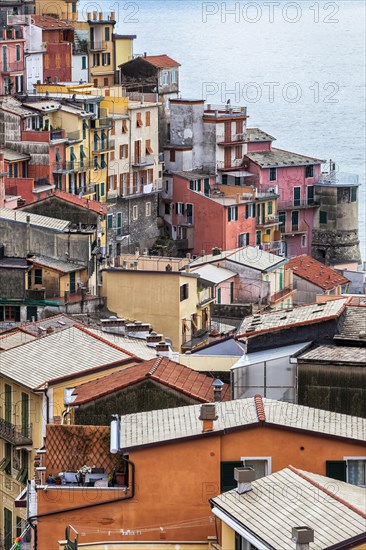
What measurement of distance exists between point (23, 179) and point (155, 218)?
10.9 metres

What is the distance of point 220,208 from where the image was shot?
62750mm

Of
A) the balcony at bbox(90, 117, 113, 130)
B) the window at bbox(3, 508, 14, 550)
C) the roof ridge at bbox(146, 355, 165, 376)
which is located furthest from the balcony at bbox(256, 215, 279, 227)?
the roof ridge at bbox(146, 355, 165, 376)

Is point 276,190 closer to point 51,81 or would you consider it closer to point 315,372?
point 51,81

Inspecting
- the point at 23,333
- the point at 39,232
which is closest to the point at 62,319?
the point at 23,333

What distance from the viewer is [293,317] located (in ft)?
86.6

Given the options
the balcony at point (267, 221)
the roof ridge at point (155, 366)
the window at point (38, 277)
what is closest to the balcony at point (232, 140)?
the balcony at point (267, 221)

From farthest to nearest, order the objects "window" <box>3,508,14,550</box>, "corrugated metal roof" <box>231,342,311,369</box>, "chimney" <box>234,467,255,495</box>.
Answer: "window" <box>3,508,14,550</box>, "corrugated metal roof" <box>231,342,311,369</box>, "chimney" <box>234,467,255,495</box>

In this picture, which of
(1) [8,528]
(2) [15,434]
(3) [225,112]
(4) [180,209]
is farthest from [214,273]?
(1) [8,528]

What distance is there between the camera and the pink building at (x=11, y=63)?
6494 cm

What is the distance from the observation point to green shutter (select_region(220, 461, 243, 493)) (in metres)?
20.3

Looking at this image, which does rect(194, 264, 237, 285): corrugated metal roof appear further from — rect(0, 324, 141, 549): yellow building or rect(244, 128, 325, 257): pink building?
rect(0, 324, 141, 549): yellow building

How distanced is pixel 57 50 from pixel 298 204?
32.9ft

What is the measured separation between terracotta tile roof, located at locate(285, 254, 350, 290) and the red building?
14445mm

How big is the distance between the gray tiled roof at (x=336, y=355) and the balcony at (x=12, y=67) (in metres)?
41.9
